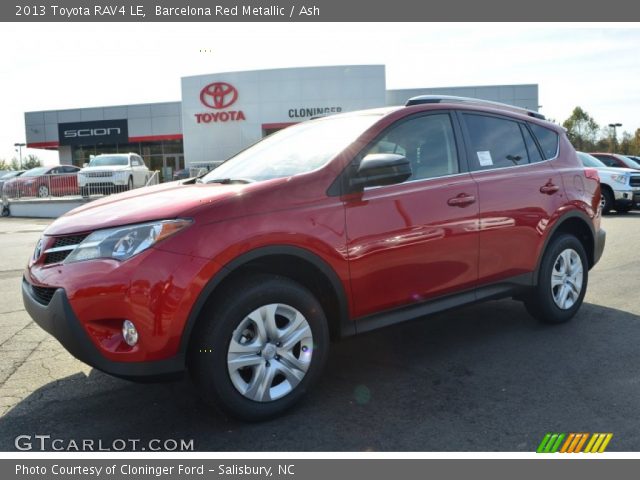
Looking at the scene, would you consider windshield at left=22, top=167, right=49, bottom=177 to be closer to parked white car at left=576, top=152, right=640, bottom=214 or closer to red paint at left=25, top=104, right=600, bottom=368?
parked white car at left=576, top=152, right=640, bottom=214

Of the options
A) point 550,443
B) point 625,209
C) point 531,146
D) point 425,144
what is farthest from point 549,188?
point 625,209

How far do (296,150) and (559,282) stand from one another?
258 cm

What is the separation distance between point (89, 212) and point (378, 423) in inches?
80.2

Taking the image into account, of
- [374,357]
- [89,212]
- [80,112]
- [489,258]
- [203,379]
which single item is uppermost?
[80,112]

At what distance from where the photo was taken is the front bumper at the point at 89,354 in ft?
9.47

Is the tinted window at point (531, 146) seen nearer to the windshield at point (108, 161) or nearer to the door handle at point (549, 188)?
the door handle at point (549, 188)

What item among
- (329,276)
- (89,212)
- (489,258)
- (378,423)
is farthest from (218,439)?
(489,258)

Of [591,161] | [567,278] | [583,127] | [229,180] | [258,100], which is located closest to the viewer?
[229,180]

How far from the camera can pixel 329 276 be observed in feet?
11.0

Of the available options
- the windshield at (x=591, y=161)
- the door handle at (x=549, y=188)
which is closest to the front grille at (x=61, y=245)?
the door handle at (x=549, y=188)

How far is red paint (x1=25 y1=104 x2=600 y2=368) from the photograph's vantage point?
2.87 meters

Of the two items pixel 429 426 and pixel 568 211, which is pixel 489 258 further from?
pixel 429 426

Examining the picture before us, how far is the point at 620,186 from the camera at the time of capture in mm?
15648

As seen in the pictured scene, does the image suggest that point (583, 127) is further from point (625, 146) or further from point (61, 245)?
point (61, 245)
